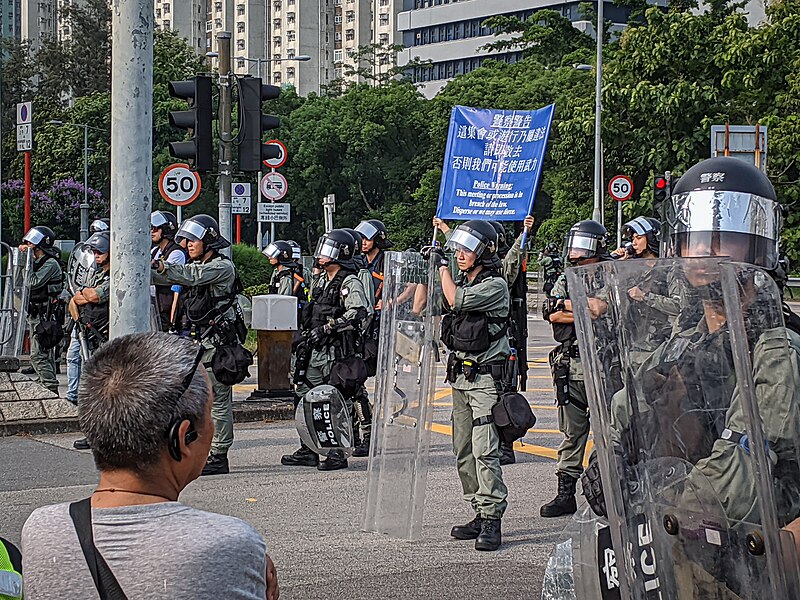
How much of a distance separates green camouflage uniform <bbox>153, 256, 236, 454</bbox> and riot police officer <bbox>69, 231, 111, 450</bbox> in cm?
154

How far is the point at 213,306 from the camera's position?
29.7 feet

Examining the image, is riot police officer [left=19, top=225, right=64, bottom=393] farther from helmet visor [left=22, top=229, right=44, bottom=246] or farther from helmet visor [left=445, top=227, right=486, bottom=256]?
helmet visor [left=445, top=227, right=486, bottom=256]

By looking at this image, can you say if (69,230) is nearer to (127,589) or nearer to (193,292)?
(193,292)

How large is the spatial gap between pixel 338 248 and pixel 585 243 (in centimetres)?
229

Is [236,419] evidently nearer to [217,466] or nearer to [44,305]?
[217,466]

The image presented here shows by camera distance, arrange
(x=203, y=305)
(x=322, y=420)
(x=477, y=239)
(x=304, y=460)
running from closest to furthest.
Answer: (x=477, y=239), (x=322, y=420), (x=203, y=305), (x=304, y=460)

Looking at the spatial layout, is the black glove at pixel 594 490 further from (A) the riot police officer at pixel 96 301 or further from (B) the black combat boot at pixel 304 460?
(A) the riot police officer at pixel 96 301

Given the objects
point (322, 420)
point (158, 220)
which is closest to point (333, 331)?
point (322, 420)

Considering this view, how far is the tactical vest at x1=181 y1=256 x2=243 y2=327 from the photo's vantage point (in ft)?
29.5

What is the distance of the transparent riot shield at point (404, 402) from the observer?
23.4ft

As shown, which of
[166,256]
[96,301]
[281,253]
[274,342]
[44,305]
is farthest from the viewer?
[281,253]

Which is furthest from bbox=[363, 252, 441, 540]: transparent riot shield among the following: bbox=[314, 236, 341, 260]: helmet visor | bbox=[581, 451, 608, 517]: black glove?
bbox=[581, 451, 608, 517]: black glove

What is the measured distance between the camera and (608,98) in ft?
110

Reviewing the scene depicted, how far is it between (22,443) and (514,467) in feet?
13.8
